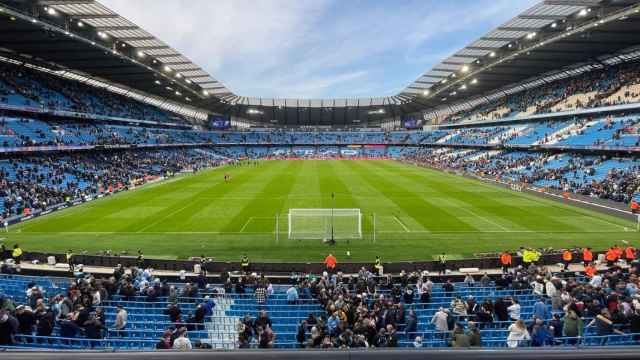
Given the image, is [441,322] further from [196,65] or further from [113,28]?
[196,65]

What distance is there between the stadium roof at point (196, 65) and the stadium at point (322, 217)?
439 millimetres

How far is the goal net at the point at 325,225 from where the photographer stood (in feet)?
91.5

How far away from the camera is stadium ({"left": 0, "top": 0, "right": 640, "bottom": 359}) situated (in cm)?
991

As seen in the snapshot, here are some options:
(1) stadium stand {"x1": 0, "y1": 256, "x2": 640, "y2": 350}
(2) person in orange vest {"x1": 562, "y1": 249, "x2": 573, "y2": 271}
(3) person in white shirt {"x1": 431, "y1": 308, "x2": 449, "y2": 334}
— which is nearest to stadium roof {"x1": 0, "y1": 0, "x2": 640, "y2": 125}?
(2) person in orange vest {"x1": 562, "y1": 249, "x2": 573, "y2": 271}

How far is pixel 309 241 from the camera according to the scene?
26906 millimetres

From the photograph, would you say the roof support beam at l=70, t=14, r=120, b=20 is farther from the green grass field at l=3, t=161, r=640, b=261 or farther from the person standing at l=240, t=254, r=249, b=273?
the person standing at l=240, t=254, r=249, b=273

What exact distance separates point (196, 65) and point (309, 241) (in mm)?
55294

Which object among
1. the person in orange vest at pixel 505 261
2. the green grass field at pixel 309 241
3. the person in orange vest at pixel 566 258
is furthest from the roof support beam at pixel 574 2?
the person in orange vest at pixel 505 261

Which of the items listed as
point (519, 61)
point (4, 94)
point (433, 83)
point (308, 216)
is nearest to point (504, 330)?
point (308, 216)

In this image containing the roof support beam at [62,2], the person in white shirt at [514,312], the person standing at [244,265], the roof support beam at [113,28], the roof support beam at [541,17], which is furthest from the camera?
the roof support beam at [113,28]

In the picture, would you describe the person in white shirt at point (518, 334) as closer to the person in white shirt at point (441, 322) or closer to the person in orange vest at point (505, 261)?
the person in white shirt at point (441, 322)

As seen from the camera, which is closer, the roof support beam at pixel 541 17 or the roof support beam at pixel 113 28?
the roof support beam at pixel 541 17

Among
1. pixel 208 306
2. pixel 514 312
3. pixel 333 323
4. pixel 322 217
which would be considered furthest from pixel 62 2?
pixel 514 312

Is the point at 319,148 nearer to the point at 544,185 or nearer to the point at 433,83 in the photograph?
the point at 433,83
